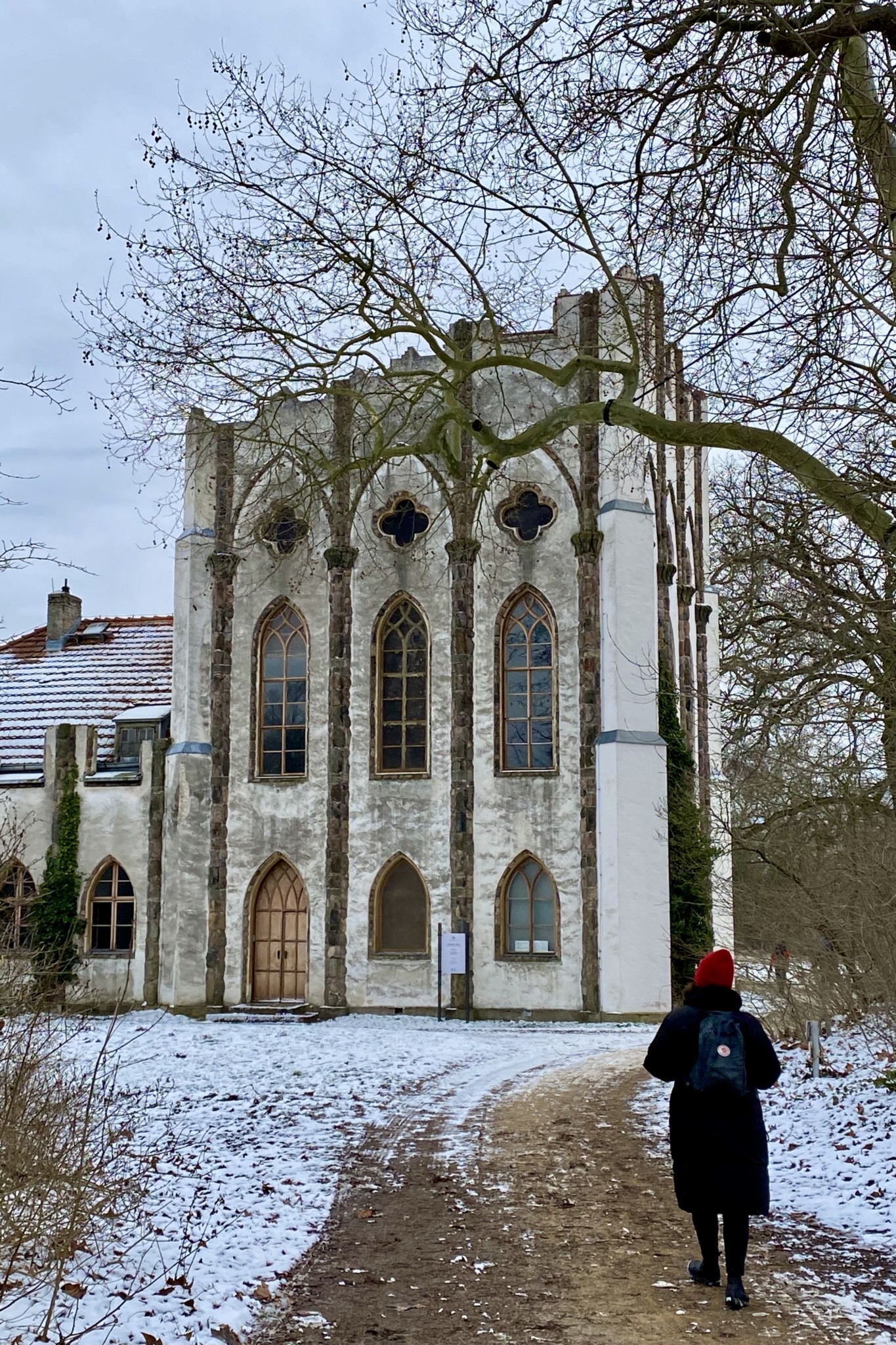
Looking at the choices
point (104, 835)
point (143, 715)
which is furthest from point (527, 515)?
point (104, 835)

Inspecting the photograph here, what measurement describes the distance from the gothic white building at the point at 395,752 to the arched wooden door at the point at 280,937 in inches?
1.7

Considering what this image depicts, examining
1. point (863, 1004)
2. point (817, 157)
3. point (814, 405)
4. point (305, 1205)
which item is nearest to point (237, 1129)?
point (305, 1205)

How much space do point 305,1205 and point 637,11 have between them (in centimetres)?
761

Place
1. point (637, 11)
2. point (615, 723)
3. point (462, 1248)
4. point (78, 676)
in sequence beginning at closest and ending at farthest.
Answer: point (462, 1248)
point (637, 11)
point (615, 723)
point (78, 676)

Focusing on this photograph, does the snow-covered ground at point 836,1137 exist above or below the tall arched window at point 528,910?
below

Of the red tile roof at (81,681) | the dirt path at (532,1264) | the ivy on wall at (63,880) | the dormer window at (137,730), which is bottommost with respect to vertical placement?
the dirt path at (532,1264)

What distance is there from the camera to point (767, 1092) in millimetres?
12203

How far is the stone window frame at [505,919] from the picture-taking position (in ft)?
75.7

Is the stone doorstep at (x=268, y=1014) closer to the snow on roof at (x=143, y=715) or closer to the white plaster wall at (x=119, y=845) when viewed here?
the white plaster wall at (x=119, y=845)

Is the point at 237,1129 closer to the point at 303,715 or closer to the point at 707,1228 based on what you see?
the point at 707,1228

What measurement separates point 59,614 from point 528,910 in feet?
46.0

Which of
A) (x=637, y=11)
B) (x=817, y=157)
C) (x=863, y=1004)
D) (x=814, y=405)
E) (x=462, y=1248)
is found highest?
(x=637, y=11)

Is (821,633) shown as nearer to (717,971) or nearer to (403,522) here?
(717,971)

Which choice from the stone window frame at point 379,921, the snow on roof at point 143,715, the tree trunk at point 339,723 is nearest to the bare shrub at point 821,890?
the stone window frame at point 379,921
